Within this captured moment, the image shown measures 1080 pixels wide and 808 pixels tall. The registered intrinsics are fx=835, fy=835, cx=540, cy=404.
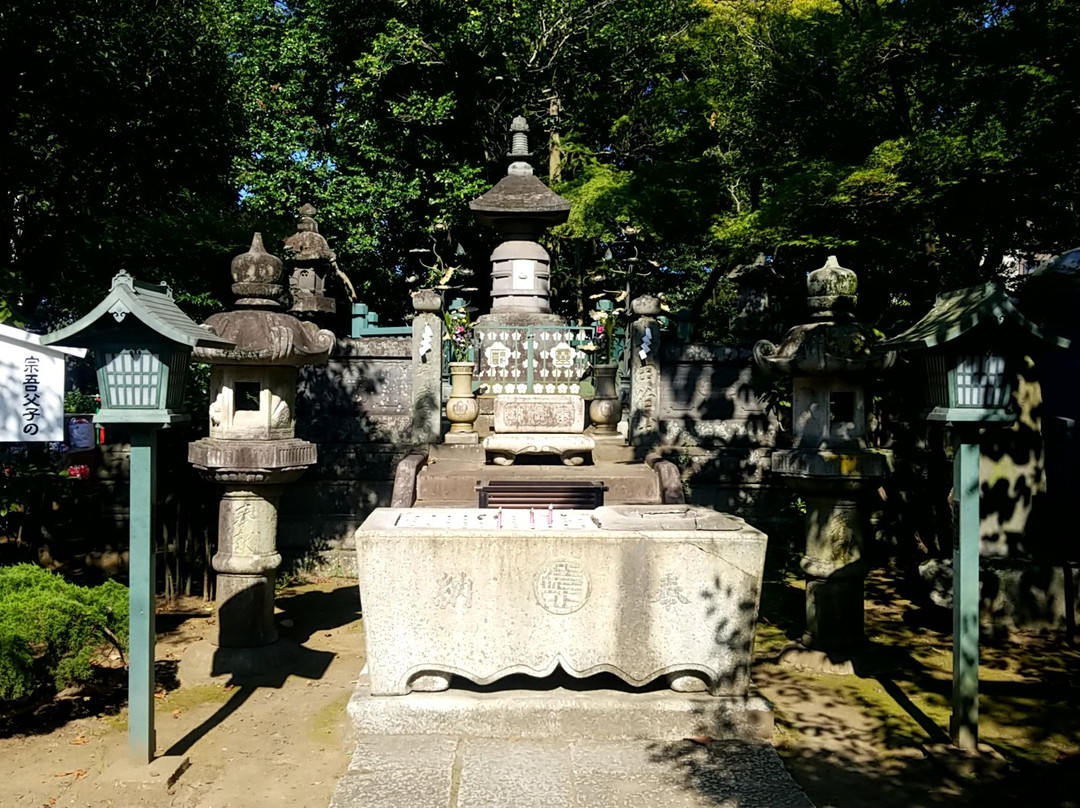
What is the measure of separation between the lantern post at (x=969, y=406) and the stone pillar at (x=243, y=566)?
18.4 feet

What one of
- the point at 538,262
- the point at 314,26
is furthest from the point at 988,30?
the point at 314,26

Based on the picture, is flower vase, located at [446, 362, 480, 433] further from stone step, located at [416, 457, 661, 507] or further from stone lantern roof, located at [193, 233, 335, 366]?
stone lantern roof, located at [193, 233, 335, 366]

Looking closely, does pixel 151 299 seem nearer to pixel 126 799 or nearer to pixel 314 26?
pixel 126 799

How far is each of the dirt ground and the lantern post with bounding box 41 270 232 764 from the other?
50 cm

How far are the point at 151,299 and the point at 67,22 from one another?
972 cm

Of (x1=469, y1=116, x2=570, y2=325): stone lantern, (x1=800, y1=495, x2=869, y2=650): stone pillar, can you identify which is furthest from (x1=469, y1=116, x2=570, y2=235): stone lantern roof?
(x1=800, y1=495, x2=869, y2=650): stone pillar

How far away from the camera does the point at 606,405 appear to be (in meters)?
13.0

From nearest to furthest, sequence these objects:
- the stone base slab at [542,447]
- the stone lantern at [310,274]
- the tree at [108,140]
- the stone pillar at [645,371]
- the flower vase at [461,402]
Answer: the stone base slab at [542,447]
the flower vase at [461,402]
the stone pillar at [645,371]
the tree at [108,140]
the stone lantern at [310,274]

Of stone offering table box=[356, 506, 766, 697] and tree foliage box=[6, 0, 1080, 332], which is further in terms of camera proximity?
tree foliage box=[6, 0, 1080, 332]

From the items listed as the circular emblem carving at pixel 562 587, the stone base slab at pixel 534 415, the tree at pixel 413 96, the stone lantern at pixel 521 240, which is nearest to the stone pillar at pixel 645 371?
the stone base slab at pixel 534 415

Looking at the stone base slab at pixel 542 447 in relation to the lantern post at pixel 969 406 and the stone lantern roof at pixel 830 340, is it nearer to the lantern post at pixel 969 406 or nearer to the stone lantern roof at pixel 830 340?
the stone lantern roof at pixel 830 340

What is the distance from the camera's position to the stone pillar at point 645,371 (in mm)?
12461

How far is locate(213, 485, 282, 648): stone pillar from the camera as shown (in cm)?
754

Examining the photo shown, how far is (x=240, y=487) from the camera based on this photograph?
7.52 metres
